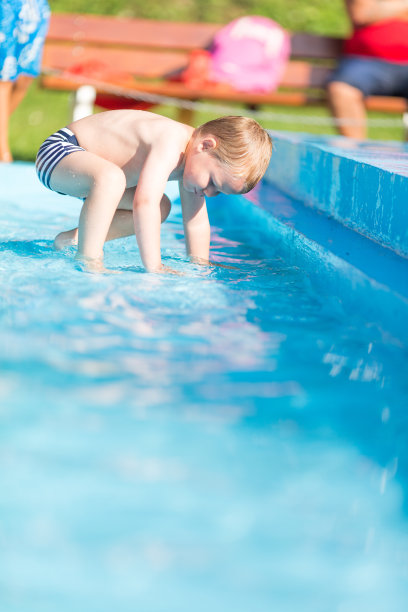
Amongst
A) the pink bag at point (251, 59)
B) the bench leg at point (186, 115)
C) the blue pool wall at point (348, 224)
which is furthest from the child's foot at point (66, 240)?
the pink bag at point (251, 59)

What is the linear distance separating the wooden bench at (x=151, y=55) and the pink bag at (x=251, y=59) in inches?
5.4

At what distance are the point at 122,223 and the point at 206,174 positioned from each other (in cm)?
59

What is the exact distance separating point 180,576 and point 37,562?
0.70 ft

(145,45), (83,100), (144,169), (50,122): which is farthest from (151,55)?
(144,169)

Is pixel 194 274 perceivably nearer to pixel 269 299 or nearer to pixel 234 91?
pixel 269 299

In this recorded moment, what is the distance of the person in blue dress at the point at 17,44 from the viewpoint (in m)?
5.39

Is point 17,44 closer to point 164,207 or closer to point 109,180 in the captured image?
point 164,207

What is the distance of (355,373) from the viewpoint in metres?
2.08

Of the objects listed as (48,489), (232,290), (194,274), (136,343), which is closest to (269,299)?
(232,290)

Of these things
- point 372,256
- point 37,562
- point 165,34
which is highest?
point 165,34

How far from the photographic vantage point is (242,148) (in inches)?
111

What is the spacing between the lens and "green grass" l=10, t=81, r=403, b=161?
816 cm

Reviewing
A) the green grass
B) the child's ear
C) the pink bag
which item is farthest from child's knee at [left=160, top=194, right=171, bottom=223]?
the green grass

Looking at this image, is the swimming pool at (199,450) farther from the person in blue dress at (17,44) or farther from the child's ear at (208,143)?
the person in blue dress at (17,44)
